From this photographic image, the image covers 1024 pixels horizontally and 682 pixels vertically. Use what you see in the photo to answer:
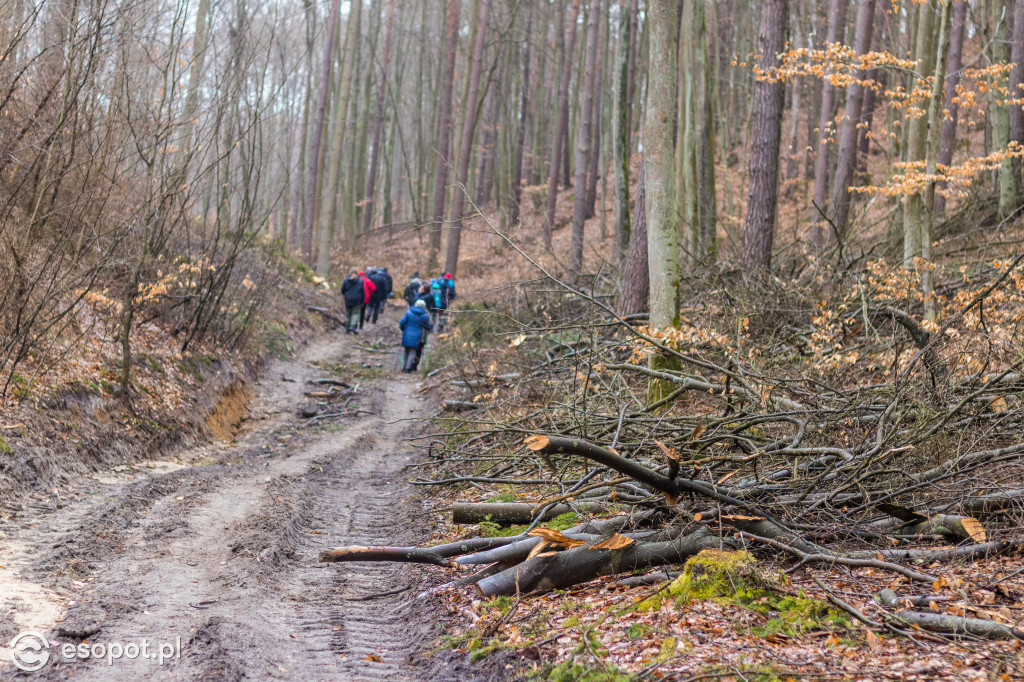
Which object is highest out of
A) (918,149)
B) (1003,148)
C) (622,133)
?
(622,133)

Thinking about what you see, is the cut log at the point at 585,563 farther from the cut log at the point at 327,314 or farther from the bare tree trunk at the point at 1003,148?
the cut log at the point at 327,314

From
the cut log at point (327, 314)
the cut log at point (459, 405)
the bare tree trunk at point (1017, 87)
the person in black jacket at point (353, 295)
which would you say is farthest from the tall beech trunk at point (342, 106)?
the bare tree trunk at point (1017, 87)

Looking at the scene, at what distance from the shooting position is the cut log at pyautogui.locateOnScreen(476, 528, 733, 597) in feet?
15.6

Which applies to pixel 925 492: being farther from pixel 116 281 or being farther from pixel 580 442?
pixel 116 281

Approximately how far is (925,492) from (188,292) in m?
11.3

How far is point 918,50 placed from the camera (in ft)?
35.4

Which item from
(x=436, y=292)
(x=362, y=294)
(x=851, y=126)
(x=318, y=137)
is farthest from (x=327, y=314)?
(x=851, y=126)

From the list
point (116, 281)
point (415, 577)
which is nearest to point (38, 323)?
point (116, 281)

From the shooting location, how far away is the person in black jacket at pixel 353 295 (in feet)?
65.3

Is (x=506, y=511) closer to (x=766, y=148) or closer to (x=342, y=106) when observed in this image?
(x=766, y=148)

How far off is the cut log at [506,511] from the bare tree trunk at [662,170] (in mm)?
3326

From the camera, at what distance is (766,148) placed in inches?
475

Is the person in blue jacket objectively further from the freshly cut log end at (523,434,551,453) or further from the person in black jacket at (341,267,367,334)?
the freshly cut log end at (523,434,551,453)

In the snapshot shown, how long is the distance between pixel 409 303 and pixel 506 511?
49.8ft
